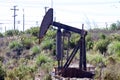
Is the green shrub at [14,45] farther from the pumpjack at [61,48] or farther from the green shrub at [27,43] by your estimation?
the pumpjack at [61,48]

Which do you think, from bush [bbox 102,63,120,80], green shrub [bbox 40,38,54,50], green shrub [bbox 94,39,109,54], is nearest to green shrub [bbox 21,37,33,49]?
green shrub [bbox 40,38,54,50]

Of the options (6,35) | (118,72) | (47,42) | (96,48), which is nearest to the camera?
(118,72)

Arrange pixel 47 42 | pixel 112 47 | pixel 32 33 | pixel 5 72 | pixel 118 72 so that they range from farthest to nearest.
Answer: pixel 32 33
pixel 47 42
pixel 112 47
pixel 5 72
pixel 118 72

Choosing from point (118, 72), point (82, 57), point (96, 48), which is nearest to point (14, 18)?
point (96, 48)

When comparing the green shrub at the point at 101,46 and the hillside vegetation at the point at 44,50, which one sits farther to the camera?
the green shrub at the point at 101,46

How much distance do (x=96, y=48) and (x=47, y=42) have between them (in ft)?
25.2

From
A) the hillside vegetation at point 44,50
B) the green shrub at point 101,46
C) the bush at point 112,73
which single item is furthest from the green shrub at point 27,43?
the bush at point 112,73

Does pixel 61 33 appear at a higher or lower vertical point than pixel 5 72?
Result: higher

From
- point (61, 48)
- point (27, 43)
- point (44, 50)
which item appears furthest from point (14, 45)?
point (61, 48)

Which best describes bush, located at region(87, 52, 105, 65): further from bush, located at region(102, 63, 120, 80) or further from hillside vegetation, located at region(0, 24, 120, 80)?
bush, located at region(102, 63, 120, 80)

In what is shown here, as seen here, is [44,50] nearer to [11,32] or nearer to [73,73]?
[11,32]

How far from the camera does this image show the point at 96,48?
4038cm

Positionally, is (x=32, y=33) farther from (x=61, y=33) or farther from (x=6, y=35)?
(x=61, y=33)

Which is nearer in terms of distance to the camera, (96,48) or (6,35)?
(96,48)
